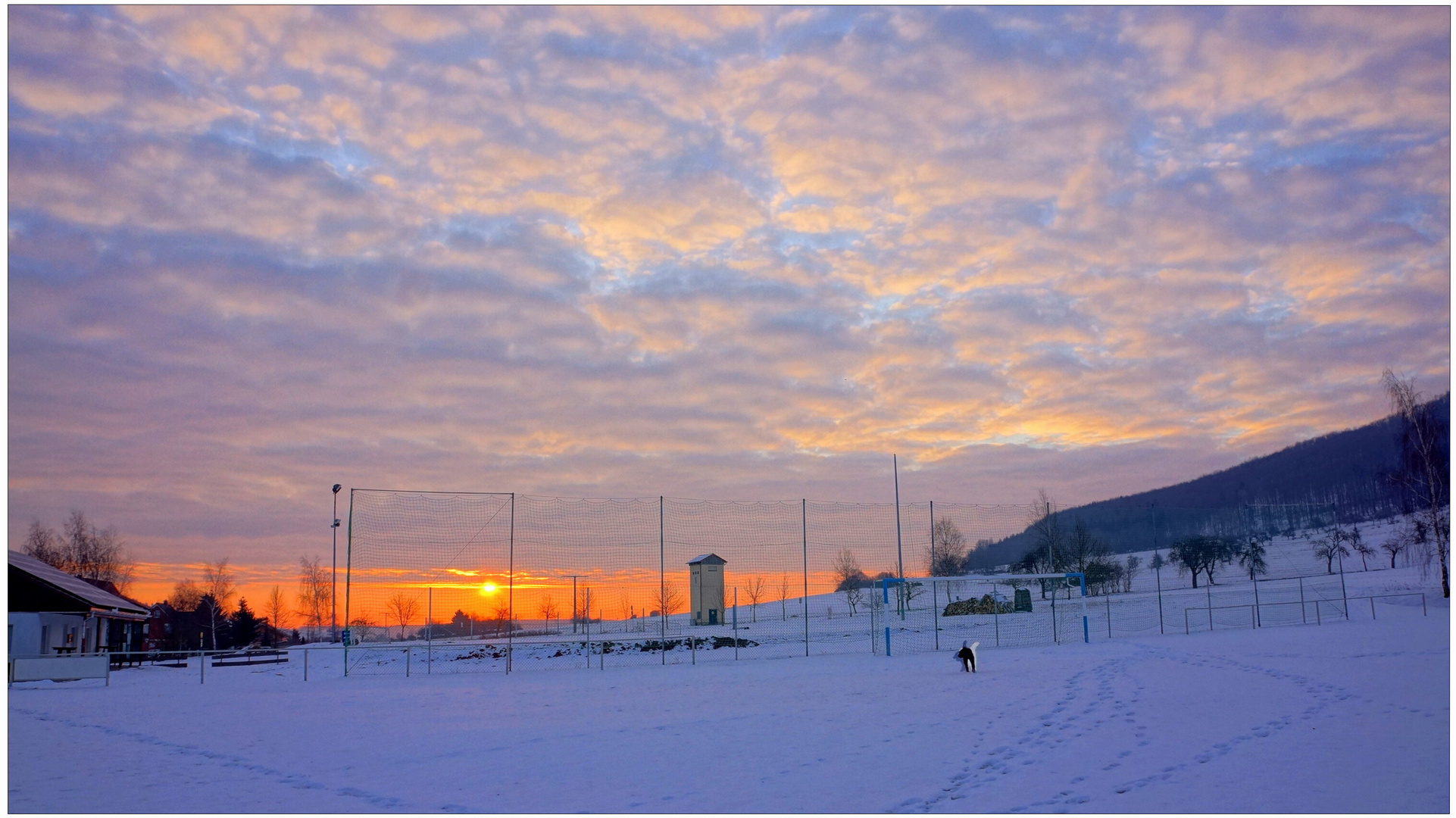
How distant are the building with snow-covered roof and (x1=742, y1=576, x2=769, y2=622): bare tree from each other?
1.11m

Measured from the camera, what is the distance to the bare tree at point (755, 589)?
2905 cm

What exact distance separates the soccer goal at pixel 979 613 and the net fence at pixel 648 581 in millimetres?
232

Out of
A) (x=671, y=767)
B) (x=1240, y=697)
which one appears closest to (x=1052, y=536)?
(x=1240, y=697)

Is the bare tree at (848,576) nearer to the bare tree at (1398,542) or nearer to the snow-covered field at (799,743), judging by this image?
the snow-covered field at (799,743)

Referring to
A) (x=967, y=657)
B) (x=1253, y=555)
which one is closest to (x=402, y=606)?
(x=967, y=657)

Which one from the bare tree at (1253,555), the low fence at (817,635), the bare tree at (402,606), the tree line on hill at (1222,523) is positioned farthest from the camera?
the bare tree at (1253,555)

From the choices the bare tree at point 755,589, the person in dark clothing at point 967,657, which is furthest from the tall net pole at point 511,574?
the person in dark clothing at point 967,657

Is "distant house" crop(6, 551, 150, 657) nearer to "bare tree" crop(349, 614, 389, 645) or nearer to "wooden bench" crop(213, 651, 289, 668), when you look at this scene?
"wooden bench" crop(213, 651, 289, 668)

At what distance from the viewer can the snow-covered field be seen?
782cm

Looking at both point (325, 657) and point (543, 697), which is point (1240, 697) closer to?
point (543, 697)

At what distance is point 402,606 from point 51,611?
1377 centimetres

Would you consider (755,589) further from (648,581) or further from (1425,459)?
(1425,459)

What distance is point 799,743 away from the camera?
34.1 feet

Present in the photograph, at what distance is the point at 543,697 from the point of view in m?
16.5
